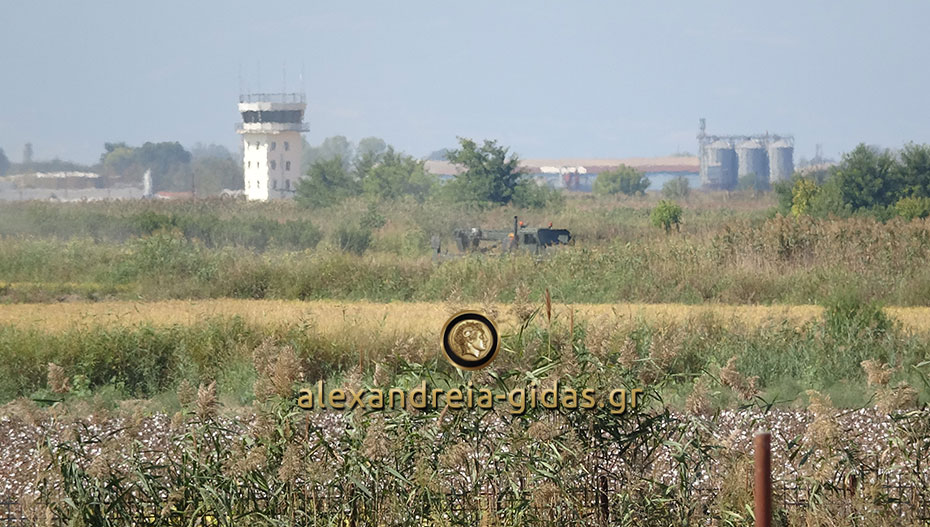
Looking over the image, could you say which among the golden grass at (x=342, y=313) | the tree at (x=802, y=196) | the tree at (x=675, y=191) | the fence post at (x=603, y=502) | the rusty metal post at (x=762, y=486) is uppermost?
the tree at (x=675, y=191)

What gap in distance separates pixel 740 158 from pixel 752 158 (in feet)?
4.26

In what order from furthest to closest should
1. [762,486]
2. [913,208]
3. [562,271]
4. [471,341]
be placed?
[913,208]
[562,271]
[471,341]
[762,486]

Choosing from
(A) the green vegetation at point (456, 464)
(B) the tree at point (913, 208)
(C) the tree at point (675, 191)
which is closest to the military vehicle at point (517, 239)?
(B) the tree at point (913, 208)

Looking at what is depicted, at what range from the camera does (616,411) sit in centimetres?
493

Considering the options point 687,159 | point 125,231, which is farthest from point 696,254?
point 687,159

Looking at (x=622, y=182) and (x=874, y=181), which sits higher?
(x=622, y=182)

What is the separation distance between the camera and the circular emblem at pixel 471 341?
5.05m

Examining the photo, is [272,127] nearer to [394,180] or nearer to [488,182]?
[394,180]

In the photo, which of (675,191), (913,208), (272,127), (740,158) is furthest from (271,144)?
(740,158)

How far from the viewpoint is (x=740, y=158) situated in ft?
398

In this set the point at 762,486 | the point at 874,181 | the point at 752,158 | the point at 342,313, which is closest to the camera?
the point at 762,486

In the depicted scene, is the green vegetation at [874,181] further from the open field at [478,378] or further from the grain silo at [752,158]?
the grain silo at [752,158]

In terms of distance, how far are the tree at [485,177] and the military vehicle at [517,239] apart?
18.2 m

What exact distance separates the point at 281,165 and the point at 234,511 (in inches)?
Result: 2647
